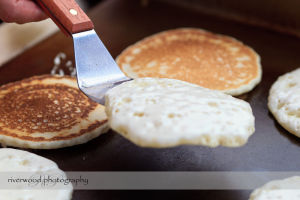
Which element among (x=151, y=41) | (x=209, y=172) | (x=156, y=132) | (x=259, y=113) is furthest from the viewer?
(x=151, y=41)

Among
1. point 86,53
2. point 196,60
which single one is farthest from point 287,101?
point 86,53

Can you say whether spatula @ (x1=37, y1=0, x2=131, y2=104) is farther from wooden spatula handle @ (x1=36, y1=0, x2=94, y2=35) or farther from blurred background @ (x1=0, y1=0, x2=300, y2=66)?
blurred background @ (x1=0, y1=0, x2=300, y2=66)

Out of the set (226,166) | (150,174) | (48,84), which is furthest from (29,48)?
(226,166)

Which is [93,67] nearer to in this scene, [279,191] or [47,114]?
[47,114]

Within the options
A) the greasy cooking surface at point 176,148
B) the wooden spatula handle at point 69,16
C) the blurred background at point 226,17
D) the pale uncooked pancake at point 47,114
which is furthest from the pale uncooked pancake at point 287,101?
the wooden spatula handle at point 69,16

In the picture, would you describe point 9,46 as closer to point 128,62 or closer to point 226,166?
point 128,62
